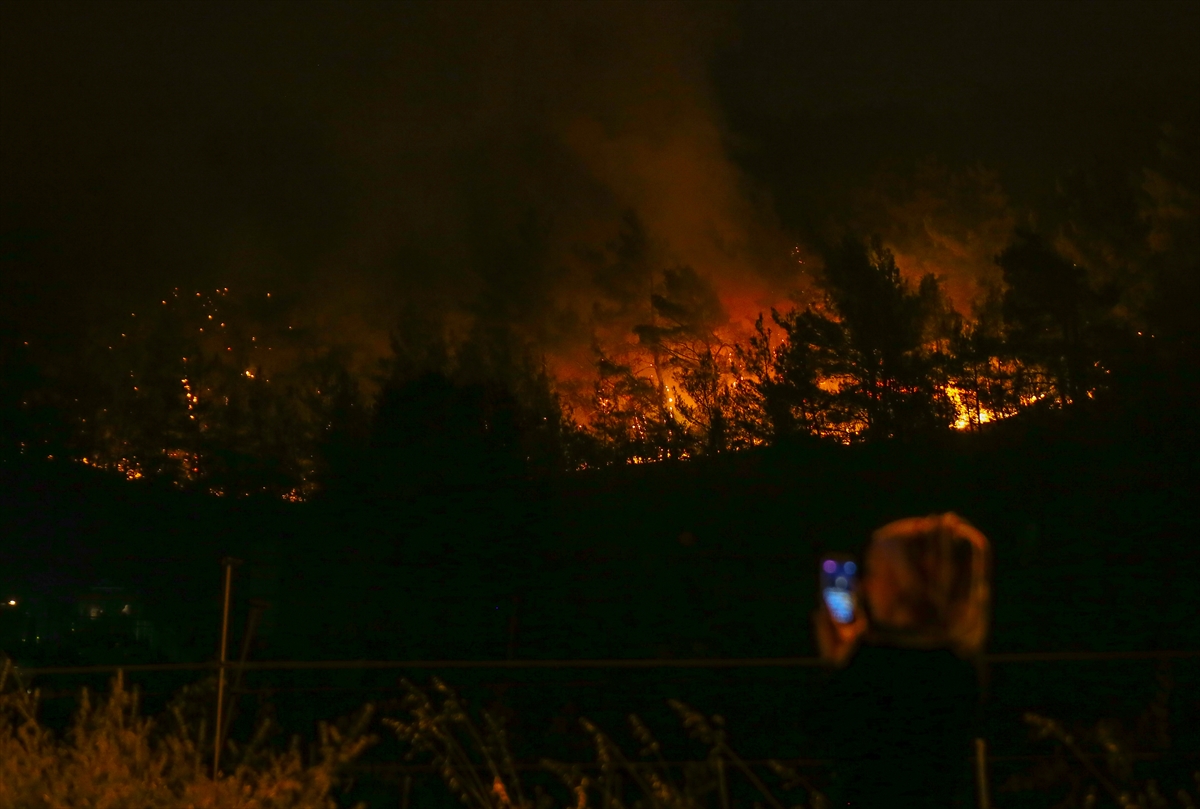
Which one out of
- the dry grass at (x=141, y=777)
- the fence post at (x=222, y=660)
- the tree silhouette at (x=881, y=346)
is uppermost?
the tree silhouette at (x=881, y=346)

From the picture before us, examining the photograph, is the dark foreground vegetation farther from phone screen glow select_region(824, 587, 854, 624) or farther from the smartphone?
phone screen glow select_region(824, 587, 854, 624)

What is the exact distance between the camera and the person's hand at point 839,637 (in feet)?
8.30

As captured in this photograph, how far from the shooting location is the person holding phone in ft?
8.16

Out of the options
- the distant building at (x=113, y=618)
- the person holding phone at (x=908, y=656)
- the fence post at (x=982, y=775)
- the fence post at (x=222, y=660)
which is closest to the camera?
the person holding phone at (x=908, y=656)

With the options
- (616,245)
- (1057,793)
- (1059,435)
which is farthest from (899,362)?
(616,245)

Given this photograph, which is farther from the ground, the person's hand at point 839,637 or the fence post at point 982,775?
the person's hand at point 839,637

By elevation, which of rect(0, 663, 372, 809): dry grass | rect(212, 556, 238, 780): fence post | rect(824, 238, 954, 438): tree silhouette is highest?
rect(824, 238, 954, 438): tree silhouette

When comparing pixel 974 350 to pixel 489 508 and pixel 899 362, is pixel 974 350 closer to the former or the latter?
pixel 899 362

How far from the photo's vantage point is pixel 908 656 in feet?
8.20

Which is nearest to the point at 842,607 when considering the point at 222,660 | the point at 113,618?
the point at 222,660

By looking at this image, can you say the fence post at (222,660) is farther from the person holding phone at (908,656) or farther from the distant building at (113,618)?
the distant building at (113,618)

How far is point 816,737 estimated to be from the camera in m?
2.58

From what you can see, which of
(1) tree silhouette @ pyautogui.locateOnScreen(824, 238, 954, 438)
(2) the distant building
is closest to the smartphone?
(2) the distant building

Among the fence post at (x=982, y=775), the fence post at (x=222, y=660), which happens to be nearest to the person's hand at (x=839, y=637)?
the fence post at (x=982, y=775)
